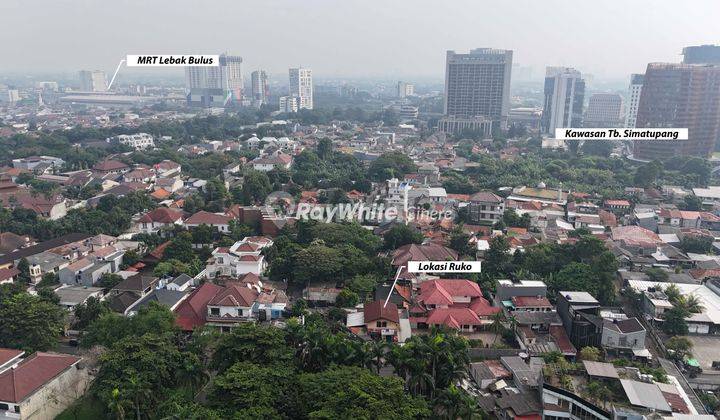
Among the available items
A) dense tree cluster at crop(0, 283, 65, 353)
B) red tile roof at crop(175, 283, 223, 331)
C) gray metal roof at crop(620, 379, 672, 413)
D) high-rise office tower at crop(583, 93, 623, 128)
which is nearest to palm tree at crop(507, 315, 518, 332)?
gray metal roof at crop(620, 379, 672, 413)

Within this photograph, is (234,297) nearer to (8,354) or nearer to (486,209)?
(8,354)

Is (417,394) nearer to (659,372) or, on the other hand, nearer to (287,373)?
(287,373)

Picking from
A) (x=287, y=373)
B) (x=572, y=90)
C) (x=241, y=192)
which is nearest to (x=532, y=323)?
(x=287, y=373)

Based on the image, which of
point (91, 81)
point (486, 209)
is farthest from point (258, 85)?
point (486, 209)

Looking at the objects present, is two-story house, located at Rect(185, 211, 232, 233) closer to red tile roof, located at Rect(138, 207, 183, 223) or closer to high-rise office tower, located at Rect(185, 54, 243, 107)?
red tile roof, located at Rect(138, 207, 183, 223)

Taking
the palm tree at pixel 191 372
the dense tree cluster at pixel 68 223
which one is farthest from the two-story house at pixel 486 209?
the palm tree at pixel 191 372

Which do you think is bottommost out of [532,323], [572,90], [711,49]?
[532,323]
